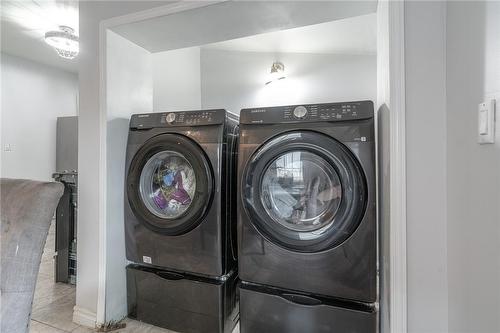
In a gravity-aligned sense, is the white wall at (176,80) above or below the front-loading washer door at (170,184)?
above

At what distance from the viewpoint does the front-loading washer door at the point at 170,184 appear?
1433mm

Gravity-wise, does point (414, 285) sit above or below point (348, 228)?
below

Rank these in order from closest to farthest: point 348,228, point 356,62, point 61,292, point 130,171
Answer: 1. point 348,228
2. point 130,171
3. point 61,292
4. point 356,62

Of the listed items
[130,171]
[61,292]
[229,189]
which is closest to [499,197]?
[229,189]

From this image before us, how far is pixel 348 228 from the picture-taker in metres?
1.18

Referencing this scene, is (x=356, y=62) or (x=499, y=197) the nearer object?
(x=499, y=197)

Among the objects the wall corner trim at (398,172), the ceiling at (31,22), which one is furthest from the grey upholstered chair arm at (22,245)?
the ceiling at (31,22)

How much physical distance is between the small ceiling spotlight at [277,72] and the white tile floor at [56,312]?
2791mm

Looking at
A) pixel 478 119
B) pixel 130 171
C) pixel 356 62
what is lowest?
pixel 130 171

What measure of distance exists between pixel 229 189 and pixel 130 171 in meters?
0.64

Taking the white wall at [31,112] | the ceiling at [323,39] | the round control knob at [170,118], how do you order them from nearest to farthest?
the round control knob at [170,118] < the ceiling at [323,39] < the white wall at [31,112]

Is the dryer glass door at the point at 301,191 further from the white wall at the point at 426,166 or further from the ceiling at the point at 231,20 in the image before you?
the ceiling at the point at 231,20

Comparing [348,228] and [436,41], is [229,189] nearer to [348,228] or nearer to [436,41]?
[348,228]

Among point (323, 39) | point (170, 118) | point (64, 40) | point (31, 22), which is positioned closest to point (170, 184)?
point (170, 118)
